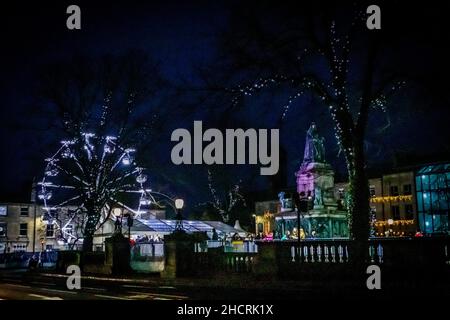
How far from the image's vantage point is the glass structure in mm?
61688

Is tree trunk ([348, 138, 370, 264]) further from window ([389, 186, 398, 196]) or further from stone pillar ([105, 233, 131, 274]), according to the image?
window ([389, 186, 398, 196])

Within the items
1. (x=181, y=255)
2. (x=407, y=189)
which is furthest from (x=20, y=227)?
(x=181, y=255)

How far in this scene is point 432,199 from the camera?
64.1 m

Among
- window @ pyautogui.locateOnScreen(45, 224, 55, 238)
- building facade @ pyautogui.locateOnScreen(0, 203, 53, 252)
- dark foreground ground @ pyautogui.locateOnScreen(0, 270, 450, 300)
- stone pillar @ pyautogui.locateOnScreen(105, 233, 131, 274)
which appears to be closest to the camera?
dark foreground ground @ pyautogui.locateOnScreen(0, 270, 450, 300)

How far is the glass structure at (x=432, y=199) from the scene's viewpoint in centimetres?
6169

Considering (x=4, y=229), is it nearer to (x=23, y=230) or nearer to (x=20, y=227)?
(x=20, y=227)

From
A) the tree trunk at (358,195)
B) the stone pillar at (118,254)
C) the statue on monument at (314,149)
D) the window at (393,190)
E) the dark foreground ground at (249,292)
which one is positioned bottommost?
the dark foreground ground at (249,292)

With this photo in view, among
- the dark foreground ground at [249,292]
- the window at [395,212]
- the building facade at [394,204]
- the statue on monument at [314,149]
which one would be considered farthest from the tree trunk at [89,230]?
the window at [395,212]

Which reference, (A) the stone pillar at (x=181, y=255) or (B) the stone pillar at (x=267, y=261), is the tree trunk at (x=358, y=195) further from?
(A) the stone pillar at (x=181, y=255)

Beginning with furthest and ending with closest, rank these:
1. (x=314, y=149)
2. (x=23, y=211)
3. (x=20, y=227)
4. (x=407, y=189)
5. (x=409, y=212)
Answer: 1. (x=23, y=211)
2. (x=20, y=227)
3. (x=407, y=189)
4. (x=409, y=212)
5. (x=314, y=149)

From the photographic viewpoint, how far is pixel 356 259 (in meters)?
17.3

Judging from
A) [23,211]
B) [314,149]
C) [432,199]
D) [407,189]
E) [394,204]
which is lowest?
[23,211]

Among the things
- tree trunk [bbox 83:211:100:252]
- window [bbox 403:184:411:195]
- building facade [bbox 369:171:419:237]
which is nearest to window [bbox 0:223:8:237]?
tree trunk [bbox 83:211:100:252]
